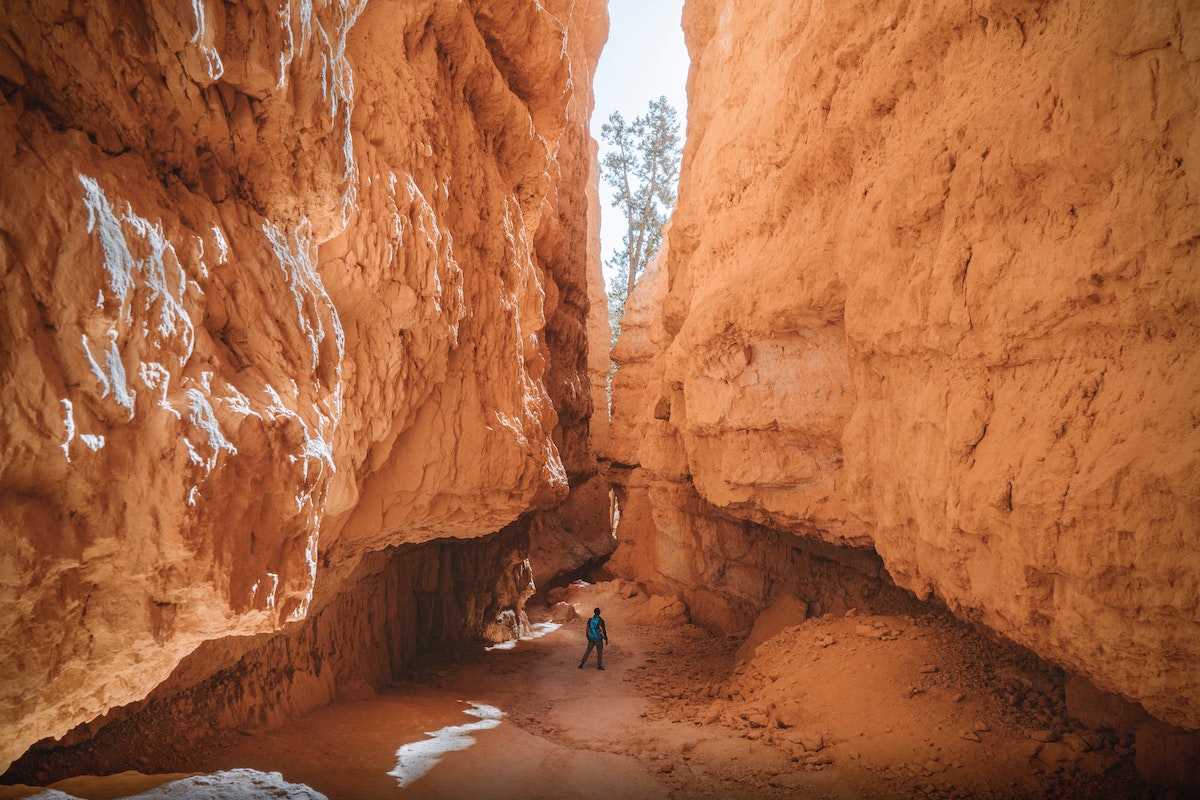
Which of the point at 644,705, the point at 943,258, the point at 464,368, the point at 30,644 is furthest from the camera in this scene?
the point at 644,705

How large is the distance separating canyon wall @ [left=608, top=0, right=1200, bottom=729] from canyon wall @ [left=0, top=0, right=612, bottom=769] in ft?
12.5

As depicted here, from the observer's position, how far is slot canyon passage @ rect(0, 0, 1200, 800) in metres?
2.74

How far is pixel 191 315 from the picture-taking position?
3.10 metres

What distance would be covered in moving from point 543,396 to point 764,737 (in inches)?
209

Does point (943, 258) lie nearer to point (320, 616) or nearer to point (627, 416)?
point (320, 616)

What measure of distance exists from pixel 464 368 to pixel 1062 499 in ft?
17.4

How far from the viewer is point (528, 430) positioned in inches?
331

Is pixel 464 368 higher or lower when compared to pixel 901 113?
lower

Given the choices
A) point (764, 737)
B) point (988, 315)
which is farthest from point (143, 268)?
point (764, 737)

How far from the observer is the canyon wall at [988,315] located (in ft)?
10.9

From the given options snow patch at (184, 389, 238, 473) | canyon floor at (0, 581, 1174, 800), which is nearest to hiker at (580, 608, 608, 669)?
canyon floor at (0, 581, 1174, 800)

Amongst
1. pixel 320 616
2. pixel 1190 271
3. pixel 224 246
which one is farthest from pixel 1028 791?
pixel 320 616

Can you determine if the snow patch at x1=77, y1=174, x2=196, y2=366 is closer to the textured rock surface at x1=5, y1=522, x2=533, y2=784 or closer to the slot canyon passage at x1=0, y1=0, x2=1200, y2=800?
the slot canyon passage at x1=0, y1=0, x2=1200, y2=800

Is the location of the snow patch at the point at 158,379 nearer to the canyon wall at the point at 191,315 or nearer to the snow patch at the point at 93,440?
the canyon wall at the point at 191,315
